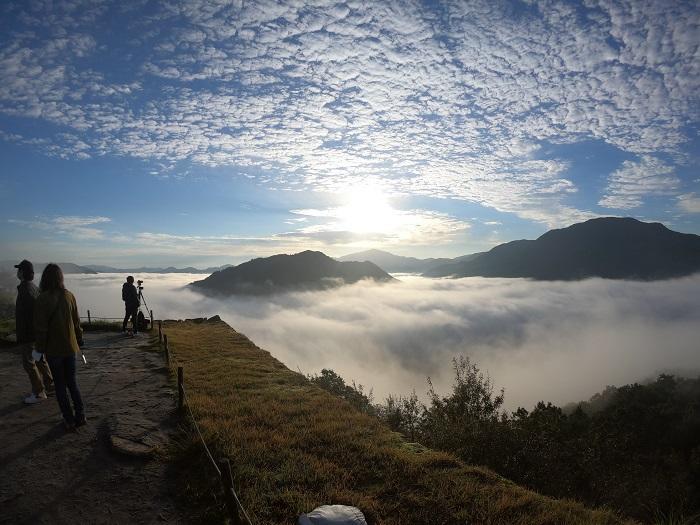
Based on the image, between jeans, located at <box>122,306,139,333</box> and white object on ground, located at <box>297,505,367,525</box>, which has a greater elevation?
jeans, located at <box>122,306,139,333</box>

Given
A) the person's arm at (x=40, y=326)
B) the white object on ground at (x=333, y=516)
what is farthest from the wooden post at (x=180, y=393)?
the white object on ground at (x=333, y=516)


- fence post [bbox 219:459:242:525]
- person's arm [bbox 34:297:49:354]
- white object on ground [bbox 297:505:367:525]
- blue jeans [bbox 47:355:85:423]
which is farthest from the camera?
blue jeans [bbox 47:355:85:423]

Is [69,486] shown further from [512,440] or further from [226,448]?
[512,440]

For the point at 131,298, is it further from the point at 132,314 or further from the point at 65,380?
the point at 65,380

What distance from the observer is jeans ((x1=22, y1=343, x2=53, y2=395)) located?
8664 millimetres

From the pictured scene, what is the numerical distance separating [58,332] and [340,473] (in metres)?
5.91

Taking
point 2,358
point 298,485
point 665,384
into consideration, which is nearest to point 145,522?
point 298,485

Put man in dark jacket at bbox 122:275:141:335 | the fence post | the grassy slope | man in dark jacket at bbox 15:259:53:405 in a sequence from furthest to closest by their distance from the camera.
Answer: man in dark jacket at bbox 122:275:141:335 < man in dark jacket at bbox 15:259:53:405 < the grassy slope < the fence post

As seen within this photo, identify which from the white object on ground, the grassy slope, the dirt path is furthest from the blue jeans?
the white object on ground

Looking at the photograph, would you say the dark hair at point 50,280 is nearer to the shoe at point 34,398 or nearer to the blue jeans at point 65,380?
the blue jeans at point 65,380

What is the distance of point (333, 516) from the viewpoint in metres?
5.04

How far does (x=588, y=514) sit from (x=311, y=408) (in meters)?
6.38

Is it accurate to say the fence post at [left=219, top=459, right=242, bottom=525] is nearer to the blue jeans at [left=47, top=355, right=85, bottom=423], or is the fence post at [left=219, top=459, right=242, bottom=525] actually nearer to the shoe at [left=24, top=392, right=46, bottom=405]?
the blue jeans at [left=47, top=355, right=85, bottom=423]

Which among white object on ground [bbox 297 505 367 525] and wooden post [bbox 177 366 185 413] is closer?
white object on ground [bbox 297 505 367 525]
